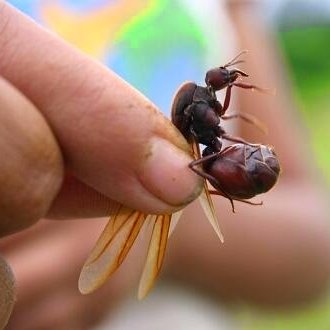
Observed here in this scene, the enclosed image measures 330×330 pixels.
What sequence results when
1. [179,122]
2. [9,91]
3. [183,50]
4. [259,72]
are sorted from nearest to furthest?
[9,91] → [179,122] → [183,50] → [259,72]

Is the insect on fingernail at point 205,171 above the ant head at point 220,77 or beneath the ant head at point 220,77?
beneath

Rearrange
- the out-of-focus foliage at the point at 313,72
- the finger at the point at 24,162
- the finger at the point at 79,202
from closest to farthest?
the finger at the point at 24,162 < the finger at the point at 79,202 < the out-of-focus foliage at the point at 313,72

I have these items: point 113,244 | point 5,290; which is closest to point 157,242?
point 113,244

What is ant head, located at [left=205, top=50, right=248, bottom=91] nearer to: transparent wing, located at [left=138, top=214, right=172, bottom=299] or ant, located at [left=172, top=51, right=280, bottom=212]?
ant, located at [left=172, top=51, right=280, bottom=212]

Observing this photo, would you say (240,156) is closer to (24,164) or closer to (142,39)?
(24,164)

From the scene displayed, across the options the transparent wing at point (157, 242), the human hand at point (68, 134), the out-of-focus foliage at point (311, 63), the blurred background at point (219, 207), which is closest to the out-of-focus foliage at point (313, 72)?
the out-of-focus foliage at point (311, 63)

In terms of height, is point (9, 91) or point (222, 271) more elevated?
point (9, 91)

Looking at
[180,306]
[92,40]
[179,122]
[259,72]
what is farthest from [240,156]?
[259,72]

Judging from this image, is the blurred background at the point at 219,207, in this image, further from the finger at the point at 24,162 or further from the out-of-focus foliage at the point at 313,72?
the out-of-focus foliage at the point at 313,72
